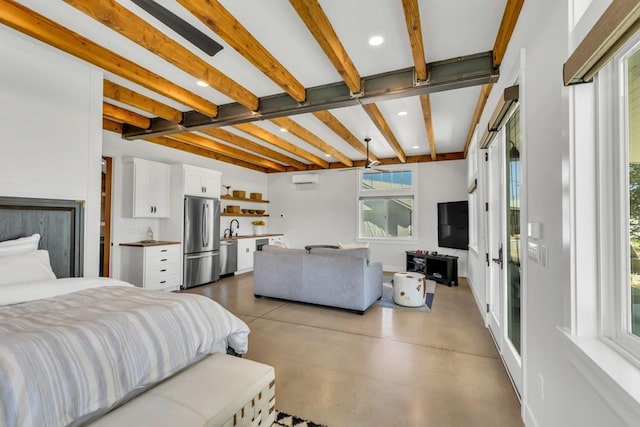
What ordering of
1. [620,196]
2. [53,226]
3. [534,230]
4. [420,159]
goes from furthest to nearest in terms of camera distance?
[420,159] → [53,226] → [534,230] → [620,196]

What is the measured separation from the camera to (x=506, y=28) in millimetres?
2264

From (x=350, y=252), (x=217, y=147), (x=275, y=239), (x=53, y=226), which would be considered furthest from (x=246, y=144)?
(x=53, y=226)

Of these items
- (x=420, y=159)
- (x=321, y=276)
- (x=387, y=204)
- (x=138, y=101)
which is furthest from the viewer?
(x=387, y=204)

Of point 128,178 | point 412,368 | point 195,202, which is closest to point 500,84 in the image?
point 412,368

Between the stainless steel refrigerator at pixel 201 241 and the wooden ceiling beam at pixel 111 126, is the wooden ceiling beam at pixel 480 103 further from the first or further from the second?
the wooden ceiling beam at pixel 111 126

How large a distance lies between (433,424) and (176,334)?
5.65 feet

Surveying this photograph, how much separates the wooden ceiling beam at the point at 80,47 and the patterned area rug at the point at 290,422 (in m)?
3.39

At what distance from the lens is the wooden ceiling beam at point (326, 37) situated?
2.00 m

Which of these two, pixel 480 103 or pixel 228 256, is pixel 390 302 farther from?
pixel 228 256

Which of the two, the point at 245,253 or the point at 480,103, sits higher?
the point at 480,103

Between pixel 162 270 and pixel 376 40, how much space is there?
187 inches

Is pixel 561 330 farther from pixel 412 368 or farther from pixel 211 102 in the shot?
pixel 211 102

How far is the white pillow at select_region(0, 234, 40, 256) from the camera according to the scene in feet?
7.92

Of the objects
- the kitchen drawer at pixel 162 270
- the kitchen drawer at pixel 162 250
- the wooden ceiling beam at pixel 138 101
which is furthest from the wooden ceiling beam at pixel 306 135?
the kitchen drawer at pixel 162 270
